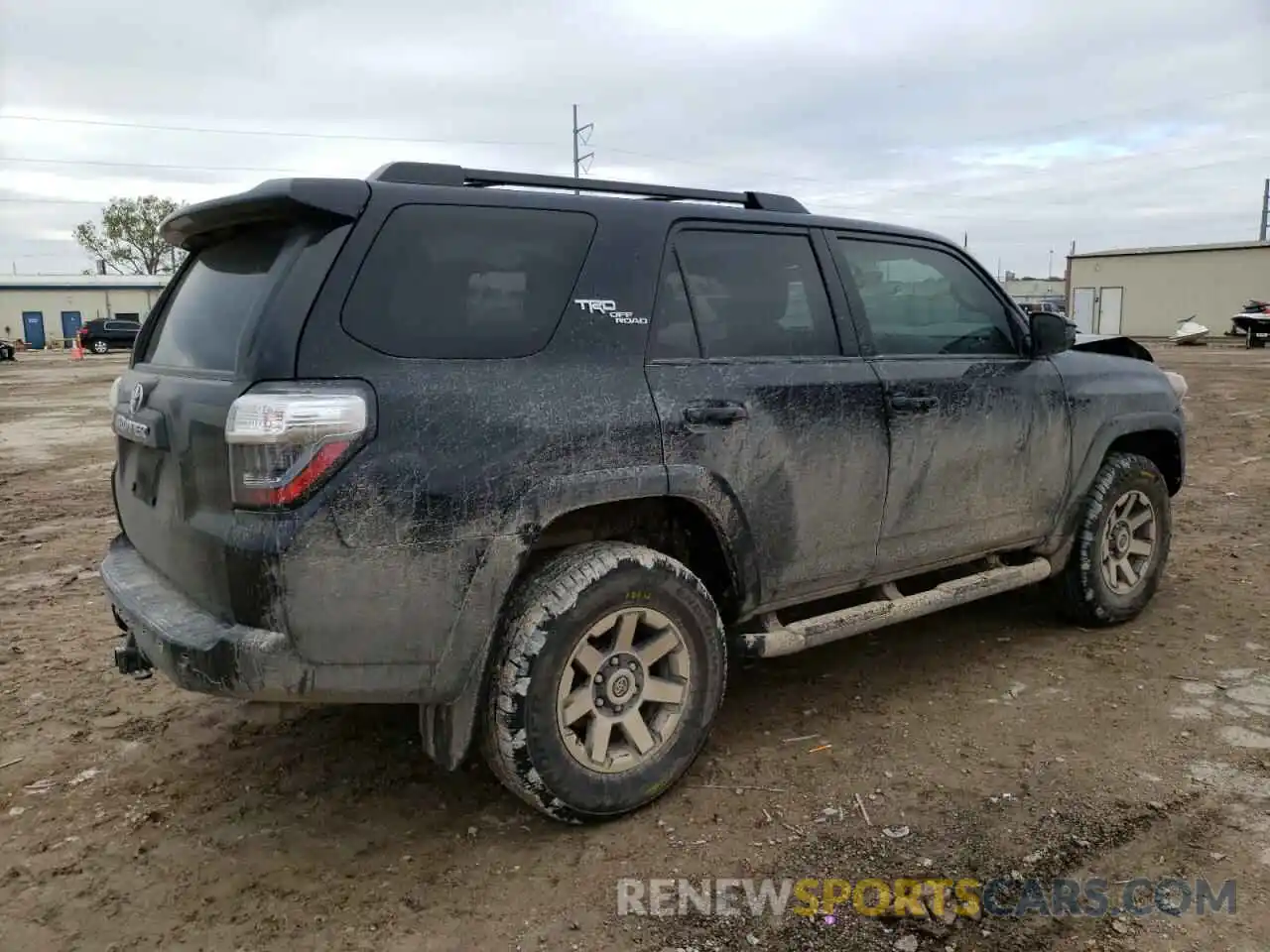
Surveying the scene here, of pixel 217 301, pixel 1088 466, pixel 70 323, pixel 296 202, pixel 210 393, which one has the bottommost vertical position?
pixel 1088 466

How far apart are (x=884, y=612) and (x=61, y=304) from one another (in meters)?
64.0

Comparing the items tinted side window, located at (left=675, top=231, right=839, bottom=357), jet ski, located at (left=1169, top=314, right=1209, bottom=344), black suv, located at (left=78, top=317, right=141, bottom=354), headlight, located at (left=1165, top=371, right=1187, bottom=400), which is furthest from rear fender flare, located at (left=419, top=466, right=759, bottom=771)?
black suv, located at (left=78, top=317, right=141, bottom=354)

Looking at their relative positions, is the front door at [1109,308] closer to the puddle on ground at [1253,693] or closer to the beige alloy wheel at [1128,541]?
the beige alloy wheel at [1128,541]

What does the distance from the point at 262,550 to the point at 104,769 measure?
5.28 ft

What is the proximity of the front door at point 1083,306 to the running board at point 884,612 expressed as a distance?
142ft

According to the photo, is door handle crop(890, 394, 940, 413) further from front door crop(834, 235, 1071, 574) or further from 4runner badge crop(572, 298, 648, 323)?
4runner badge crop(572, 298, 648, 323)

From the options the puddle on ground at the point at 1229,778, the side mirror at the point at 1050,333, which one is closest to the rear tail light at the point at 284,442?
the puddle on ground at the point at 1229,778

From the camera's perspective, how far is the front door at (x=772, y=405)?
122 inches

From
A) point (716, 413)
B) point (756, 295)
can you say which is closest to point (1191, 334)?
point (756, 295)

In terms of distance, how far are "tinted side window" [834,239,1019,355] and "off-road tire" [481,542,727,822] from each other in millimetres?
1364

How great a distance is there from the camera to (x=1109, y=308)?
42531 millimetres

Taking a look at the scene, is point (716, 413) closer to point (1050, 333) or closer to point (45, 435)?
point (1050, 333)

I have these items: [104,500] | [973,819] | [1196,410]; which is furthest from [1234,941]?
[1196,410]

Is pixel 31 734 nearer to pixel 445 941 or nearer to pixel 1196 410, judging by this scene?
pixel 445 941
